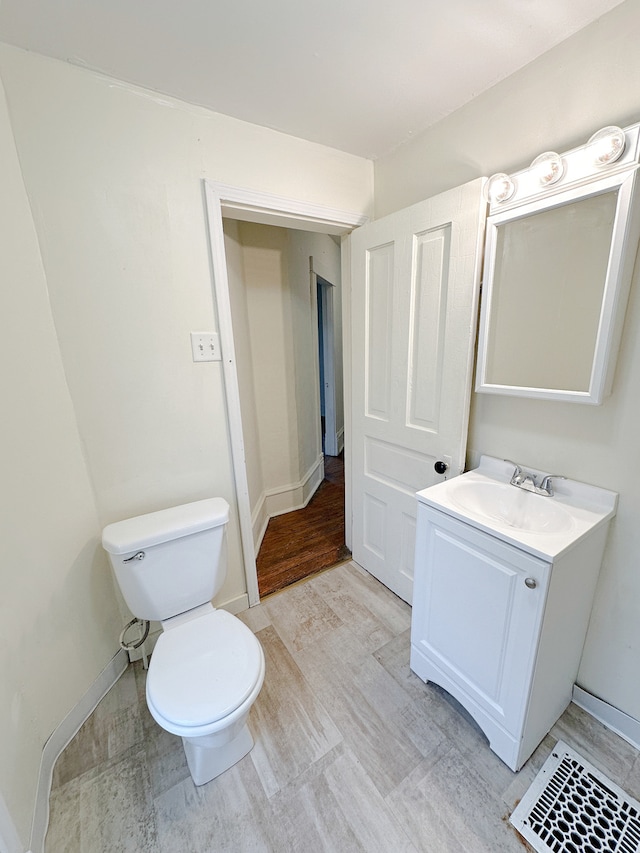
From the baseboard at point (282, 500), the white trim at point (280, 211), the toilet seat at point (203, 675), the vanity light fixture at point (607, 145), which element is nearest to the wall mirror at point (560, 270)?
the vanity light fixture at point (607, 145)

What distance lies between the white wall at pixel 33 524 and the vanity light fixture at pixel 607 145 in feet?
5.71

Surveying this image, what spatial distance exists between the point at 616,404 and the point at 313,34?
144 cm

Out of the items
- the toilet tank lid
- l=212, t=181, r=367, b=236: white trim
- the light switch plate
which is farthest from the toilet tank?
l=212, t=181, r=367, b=236: white trim

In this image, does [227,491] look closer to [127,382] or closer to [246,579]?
[246,579]

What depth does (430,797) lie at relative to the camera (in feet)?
3.48

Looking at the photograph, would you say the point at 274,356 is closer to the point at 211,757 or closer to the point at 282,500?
the point at 282,500

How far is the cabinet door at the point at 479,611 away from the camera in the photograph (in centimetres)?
100

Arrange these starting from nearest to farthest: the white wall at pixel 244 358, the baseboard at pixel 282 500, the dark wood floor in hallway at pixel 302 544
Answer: the white wall at pixel 244 358
the dark wood floor in hallway at pixel 302 544
the baseboard at pixel 282 500

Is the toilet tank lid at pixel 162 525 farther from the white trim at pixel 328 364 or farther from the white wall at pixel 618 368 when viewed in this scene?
the white trim at pixel 328 364

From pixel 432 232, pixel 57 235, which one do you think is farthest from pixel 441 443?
pixel 57 235

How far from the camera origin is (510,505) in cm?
131

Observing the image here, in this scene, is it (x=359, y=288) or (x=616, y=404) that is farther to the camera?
(x=359, y=288)

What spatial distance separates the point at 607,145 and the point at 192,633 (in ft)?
6.57

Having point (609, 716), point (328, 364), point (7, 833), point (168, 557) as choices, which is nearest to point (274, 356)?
point (328, 364)
